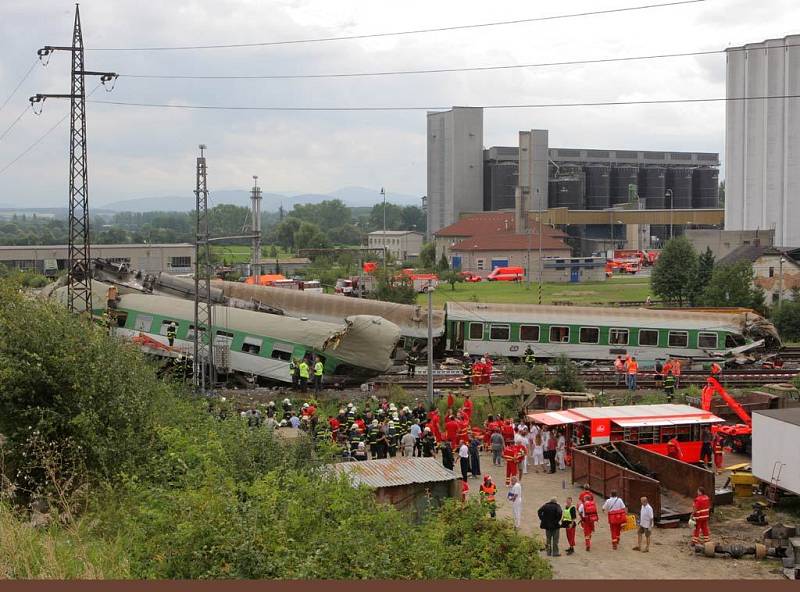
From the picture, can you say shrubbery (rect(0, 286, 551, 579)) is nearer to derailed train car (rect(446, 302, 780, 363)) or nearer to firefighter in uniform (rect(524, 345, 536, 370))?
firefighter in uniform (rect(524, 345, 536, 370))

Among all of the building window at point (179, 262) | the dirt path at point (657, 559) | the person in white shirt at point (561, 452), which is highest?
the building window at point (179, 262)

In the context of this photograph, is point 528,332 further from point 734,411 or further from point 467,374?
point 734,411

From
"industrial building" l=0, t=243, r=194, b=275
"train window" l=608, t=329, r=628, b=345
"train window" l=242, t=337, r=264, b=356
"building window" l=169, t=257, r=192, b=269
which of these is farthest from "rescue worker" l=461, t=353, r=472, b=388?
"building window" l=169, t=257, r=192, b=269

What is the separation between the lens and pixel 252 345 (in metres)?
31.5

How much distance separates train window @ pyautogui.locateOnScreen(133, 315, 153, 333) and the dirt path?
56.4 feet

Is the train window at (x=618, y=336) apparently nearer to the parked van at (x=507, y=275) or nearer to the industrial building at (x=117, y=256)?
the parked van at (x=507, y=275)

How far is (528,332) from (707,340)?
6726mm

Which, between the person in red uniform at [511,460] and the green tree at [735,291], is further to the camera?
the green tree at [735,291]

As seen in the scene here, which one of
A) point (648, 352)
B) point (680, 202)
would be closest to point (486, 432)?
point (648, 352)

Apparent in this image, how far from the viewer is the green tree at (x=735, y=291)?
2053 inches

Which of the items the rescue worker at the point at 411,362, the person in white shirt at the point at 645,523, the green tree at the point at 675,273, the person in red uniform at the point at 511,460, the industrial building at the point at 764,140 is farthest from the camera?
the industrial building at the point at 764,140

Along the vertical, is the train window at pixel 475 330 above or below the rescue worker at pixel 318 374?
above

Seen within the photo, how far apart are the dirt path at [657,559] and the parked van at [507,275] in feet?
226

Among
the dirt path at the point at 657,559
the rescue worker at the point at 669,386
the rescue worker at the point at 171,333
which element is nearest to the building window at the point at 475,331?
the rescue worker at the point at 669,386
